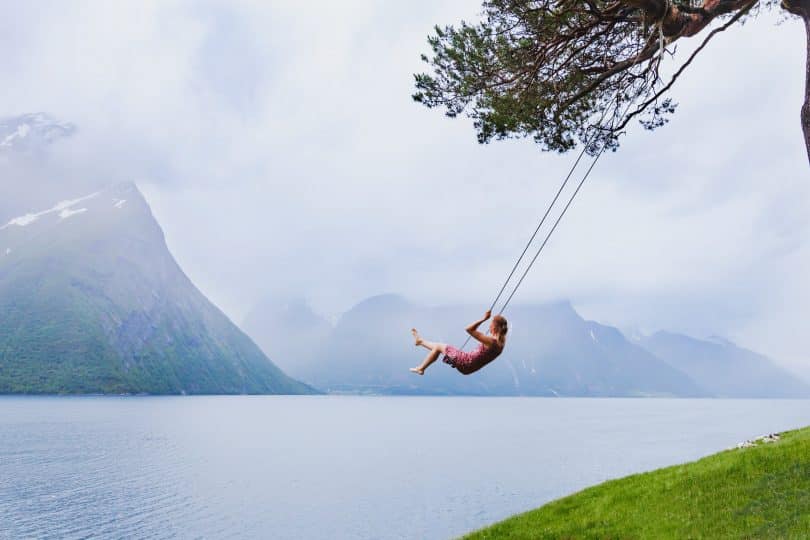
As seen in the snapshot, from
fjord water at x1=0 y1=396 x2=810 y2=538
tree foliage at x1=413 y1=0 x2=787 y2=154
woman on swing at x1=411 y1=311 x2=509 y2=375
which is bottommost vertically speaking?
fjord water at x1=0 y1=396 x2=810 y2=538

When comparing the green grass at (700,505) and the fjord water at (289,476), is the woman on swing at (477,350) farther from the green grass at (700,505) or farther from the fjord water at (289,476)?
the fjord water at (289,476)

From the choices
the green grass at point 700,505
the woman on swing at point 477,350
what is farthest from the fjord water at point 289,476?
the woman on swing at point 477,350

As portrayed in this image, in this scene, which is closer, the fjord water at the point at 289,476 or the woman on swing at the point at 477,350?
the woman on swing at the point at 477,350

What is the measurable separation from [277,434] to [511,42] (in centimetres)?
9463

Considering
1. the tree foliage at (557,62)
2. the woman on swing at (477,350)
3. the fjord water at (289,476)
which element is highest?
A: the tree foliage at (557,62)

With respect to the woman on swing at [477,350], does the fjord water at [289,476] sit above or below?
below

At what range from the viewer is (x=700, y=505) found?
1141 centimetres

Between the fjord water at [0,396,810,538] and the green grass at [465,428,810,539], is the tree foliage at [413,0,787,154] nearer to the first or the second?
the green grass at [465,428,810,539]

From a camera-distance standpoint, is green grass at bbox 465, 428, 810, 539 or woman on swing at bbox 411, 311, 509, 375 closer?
green grass at bbox 465, 428, 810, 539

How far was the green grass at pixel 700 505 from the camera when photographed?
995 centimetres

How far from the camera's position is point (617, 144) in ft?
49.4

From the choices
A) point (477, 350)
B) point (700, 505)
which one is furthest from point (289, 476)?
point (477, 350)

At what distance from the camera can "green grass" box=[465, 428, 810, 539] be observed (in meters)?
9.95

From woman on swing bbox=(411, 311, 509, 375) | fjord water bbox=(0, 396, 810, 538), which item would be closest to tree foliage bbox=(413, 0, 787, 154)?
woman on swing bbox=(411, 311, 509, 375)
